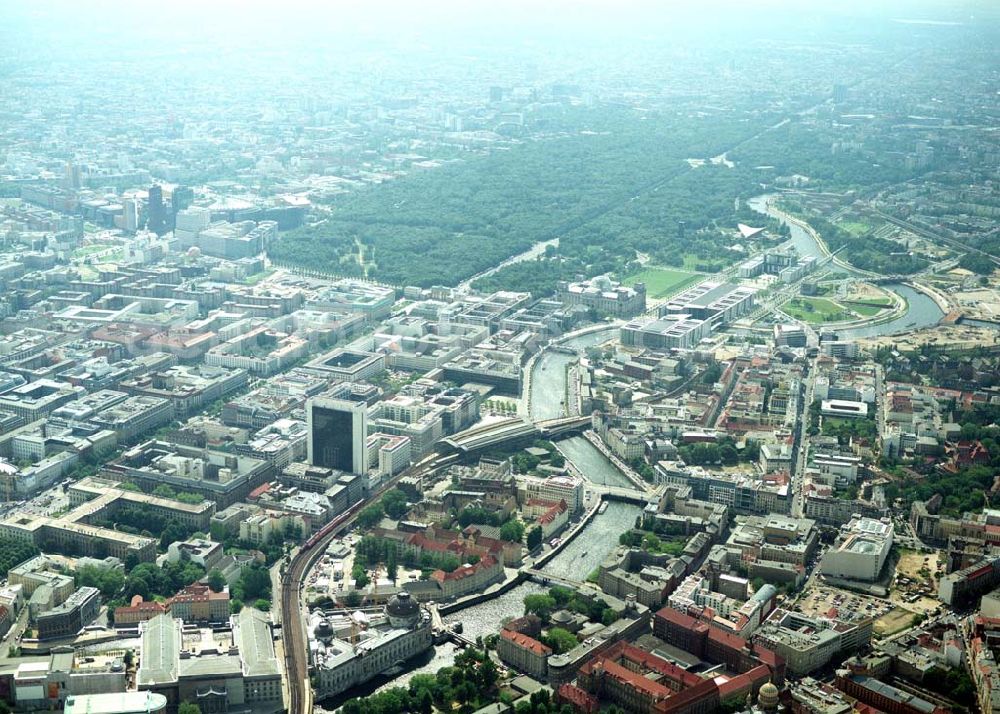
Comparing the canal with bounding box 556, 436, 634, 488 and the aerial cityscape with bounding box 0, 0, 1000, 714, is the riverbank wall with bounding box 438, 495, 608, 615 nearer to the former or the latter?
the aerial cityscape with bounding box 0, 0, 1000, 714

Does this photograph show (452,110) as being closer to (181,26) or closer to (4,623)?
(181,26)

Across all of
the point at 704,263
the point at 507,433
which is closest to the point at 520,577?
the point at 507,433

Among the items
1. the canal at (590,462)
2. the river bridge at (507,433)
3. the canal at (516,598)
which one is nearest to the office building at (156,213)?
the river bridge at (507,433)

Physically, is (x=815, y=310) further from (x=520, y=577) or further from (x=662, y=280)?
(x=520, y=577)

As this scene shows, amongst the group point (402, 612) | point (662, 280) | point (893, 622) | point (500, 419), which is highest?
point (402, 612)

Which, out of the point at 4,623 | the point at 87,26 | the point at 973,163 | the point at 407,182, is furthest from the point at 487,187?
the point at 87,26

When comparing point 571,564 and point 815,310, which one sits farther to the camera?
point 815,310

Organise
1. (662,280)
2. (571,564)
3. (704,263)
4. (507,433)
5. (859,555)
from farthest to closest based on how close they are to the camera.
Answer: (704,263) < (662,280) < (507,433) < (571,564) < (859,555)
